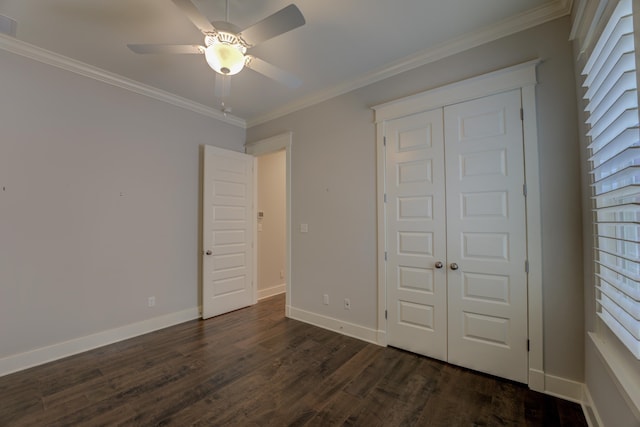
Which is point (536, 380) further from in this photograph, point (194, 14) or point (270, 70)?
point (194, 14)

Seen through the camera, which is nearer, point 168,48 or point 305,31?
point 168,48

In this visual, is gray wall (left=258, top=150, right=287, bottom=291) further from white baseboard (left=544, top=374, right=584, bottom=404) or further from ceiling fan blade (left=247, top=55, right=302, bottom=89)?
white baseboard (left=544, top=374, right=584, bottom=404)

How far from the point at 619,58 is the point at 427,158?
1377 millimetres

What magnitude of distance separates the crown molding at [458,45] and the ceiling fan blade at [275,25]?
154cm

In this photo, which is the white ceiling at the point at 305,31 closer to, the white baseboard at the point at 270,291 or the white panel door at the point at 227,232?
the white panel door at the point at 227,232

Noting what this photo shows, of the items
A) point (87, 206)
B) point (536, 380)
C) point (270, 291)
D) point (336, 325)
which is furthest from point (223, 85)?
point (270, 291)

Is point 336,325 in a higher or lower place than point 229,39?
lower

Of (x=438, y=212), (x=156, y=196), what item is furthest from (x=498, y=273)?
(x=156, y=196)

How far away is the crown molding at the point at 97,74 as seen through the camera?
2332 mm

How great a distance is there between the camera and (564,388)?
191 centimetres

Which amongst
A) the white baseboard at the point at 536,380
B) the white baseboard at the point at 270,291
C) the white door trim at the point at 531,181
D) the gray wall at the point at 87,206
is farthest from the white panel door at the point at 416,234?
the gray wall at the point at 87,206

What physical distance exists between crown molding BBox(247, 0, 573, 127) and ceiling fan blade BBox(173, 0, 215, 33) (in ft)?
5.81

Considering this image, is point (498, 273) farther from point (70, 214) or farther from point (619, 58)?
point (70, 214)

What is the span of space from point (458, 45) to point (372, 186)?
1456mm
